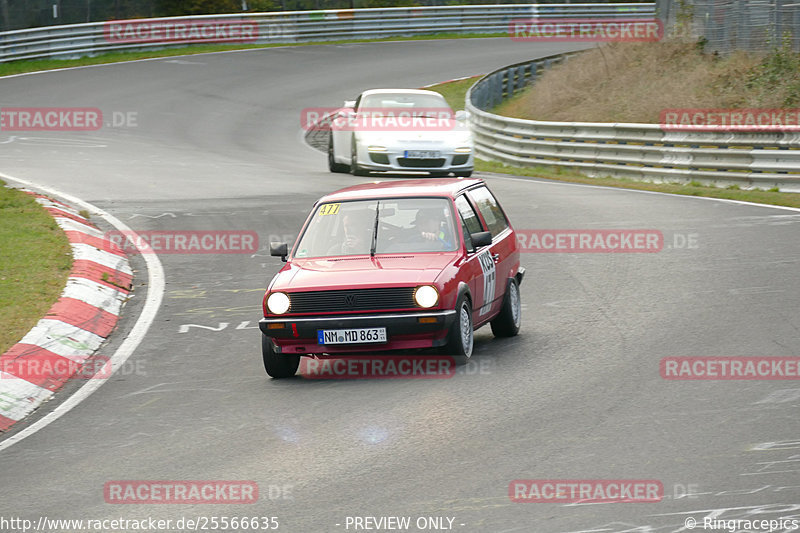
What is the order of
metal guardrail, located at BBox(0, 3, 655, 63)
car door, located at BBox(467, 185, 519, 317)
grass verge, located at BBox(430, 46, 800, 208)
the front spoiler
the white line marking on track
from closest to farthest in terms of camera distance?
1. the white line marking on track
2. the front spoiler
3. car door, located at BBox(467, 185, 519, 317)
4. grass verge, located at BBox(430, 46, 800, 208)
5. metal guardrail, located at BBox(0, 3, 655, 63)

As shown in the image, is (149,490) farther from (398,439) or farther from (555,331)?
(555,331)

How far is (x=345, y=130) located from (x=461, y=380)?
578 inches

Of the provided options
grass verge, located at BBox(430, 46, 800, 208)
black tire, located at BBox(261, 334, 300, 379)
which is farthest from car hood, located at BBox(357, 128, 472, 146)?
black tire, located at BBox(261, 334, 300, 379)

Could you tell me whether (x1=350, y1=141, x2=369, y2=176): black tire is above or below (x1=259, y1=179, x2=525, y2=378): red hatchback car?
below

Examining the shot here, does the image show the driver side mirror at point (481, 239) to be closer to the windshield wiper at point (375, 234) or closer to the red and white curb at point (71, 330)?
the windshield wiper at point (375, 234)

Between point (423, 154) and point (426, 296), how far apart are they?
12.7 m

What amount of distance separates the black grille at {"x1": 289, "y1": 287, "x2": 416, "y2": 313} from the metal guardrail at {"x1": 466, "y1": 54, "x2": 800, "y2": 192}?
494 inches

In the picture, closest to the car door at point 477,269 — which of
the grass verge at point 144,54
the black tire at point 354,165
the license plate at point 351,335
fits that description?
the license plate at point 351,335

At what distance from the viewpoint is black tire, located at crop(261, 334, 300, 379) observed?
903 centimetres

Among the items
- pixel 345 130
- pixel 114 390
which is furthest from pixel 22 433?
pixel 345 130

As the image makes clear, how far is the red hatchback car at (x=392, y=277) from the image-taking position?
28.9ft

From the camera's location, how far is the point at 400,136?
→ 2162 centimetres

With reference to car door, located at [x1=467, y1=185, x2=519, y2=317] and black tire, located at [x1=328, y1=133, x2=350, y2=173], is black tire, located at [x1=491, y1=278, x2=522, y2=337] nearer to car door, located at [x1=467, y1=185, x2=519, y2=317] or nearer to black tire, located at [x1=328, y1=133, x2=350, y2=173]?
car door, located at [x1=467, y1=185, x2=519, y2=317]

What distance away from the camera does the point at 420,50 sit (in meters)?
47.1
